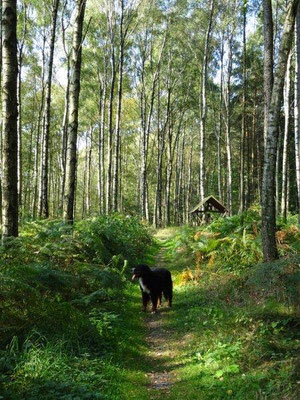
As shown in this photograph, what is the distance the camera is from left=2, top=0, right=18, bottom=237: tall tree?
21.9ft

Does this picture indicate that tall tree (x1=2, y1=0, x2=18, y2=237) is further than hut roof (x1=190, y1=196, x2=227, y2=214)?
No


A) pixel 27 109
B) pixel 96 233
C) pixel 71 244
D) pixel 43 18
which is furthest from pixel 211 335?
pixel 27 109

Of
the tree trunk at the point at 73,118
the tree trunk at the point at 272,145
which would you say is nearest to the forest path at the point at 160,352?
the tree trunk at the point at 272,145

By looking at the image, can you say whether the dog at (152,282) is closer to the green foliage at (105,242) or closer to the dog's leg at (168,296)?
the dog's leg at (168,296)

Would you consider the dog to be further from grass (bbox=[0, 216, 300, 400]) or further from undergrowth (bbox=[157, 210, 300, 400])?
undergrowth (bbox=[157, 210, 300, 400])

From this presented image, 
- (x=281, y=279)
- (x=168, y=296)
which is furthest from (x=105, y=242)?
(x=281, y=279)

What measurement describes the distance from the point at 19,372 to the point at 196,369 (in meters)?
2.32

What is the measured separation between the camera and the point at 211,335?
5.97 m

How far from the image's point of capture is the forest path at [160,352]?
4.82 m

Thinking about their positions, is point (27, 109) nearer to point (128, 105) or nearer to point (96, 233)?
point (128, 105)

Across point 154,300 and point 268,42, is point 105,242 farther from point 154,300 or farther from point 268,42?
point 268,42

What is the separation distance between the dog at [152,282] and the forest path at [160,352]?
0.34m

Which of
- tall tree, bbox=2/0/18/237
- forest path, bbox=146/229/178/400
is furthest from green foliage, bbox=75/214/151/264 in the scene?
tall tree, bbox=2/0/18/237

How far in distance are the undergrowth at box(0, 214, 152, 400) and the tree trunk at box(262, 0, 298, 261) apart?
2980 millimetres
